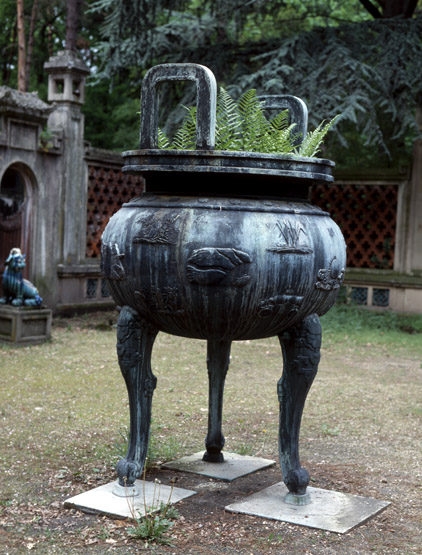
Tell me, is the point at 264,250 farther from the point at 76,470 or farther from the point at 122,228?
the point at 76,470

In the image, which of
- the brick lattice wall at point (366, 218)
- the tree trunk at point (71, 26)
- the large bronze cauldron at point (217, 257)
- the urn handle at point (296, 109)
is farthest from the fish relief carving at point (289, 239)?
the tree trunk at point (71, 26)

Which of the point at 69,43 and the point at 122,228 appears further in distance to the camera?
the point at 69,43

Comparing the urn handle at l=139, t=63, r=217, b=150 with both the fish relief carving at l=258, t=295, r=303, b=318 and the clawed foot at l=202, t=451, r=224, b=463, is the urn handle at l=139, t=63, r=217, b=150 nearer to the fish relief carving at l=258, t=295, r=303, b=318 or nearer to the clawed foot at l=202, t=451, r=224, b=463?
the fish relief carving at l=258, t=295, r=303, b=318

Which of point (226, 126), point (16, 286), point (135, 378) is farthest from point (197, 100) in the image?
point (16, 286)

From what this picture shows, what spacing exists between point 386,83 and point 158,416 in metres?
7.44

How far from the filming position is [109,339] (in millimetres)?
9766

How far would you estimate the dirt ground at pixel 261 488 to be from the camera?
136 inches

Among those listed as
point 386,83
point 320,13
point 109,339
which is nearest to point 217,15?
point 320,13

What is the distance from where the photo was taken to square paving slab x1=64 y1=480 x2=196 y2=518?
375 centimetres

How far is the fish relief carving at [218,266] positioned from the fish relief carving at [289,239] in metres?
0.17

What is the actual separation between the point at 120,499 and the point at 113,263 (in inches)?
47.8

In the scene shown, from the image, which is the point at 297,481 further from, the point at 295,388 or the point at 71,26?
the point at 71,26

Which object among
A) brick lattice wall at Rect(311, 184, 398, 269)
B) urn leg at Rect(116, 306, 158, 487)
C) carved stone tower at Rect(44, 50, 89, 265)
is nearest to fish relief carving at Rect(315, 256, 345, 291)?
urn leg at Rect(116, 306, 158, 487)

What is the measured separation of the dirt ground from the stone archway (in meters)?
4.86
